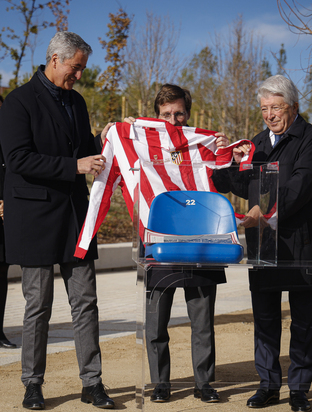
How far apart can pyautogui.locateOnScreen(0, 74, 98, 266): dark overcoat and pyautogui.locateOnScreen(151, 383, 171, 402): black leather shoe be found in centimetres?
95

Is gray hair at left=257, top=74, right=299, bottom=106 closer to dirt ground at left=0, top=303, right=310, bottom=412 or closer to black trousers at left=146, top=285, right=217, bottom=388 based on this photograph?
black trousers at left=146, top=285, right=217, bottom=388

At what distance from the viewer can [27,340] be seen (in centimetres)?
331

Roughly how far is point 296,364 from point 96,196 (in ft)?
5.60

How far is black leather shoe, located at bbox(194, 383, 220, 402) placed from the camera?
10.4ft

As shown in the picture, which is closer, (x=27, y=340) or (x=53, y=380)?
(x=27, y=340)

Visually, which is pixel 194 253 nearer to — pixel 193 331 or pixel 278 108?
pixel 193 331

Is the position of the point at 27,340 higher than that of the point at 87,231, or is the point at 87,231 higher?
the point at 87,231

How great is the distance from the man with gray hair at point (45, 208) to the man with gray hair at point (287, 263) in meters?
1.05

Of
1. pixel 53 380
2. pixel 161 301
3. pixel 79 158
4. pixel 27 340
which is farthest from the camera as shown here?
pixel 53 380

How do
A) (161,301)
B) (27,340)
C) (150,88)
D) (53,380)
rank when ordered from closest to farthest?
(161,301), (27,340), (53,380), (150,88)

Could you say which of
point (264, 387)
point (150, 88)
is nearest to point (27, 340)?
point (264, 387)

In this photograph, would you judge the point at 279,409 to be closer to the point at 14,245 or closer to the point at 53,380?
the point at 53,380

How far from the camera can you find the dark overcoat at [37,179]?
10.7 feet

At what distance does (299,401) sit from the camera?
10.7 ft
